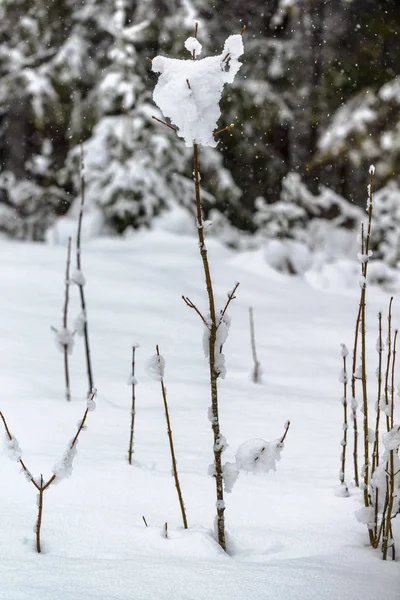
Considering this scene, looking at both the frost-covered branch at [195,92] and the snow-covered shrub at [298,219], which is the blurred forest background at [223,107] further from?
the frost-covered branch at [195,92]

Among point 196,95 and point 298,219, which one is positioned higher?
point 298,219

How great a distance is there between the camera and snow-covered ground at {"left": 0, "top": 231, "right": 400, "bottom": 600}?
3.85ft

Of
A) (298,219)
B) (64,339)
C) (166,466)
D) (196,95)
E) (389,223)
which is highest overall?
(298,219)

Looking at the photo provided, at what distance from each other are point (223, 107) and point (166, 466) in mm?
8880

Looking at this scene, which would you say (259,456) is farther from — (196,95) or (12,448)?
(196,95)

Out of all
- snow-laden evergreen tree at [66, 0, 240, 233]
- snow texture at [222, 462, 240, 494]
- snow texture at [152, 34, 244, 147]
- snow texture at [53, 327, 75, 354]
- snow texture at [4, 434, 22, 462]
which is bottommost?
snow texture at [222, 462, 240, 494]

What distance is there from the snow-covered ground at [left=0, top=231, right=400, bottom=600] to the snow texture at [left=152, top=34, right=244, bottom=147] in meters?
0.84

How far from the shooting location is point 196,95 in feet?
3.92

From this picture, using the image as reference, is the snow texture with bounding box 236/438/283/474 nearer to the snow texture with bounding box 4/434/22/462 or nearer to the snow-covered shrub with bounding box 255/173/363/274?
the snow texture with bounding box 4/434/22/462

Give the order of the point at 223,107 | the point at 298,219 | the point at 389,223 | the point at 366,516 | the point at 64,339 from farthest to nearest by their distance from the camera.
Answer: the point at 223,107
the point at 298,219
the point at 389,223
the point at 64,339
the point at 366,516

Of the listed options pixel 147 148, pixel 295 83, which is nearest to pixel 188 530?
pixel 147 148

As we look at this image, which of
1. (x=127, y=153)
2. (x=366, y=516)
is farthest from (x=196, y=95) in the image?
(x=127, y=153)

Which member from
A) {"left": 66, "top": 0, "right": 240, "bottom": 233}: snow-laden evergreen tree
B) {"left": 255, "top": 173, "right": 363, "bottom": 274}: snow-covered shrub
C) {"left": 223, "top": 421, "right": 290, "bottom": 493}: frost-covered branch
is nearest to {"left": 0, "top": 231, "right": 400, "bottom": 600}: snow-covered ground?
{"left": 223, "top": 421, "right": 290, "bottom": 493}: frost-covered branch

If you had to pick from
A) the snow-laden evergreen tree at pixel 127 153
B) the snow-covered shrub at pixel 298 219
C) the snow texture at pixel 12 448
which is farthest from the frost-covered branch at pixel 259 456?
the snow-laden evergreen tree at pixel 127 153
